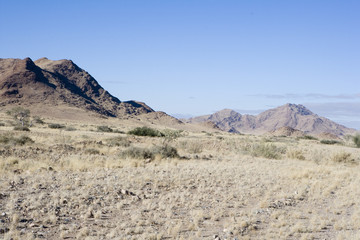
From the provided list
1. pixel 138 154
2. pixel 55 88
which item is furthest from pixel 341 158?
pixel 55 88

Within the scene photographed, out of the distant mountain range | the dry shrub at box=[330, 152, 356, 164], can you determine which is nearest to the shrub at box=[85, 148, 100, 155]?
the dry shrub at box=[330, 152, 356, 164]

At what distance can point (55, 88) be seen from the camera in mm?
112938

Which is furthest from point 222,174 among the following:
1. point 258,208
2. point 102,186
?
point 102,186

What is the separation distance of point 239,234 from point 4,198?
256 inches

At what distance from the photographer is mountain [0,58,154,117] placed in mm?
100812

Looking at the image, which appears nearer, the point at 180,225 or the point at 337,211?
the point at 180,225

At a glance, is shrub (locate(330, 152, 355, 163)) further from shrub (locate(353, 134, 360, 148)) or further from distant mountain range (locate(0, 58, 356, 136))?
distant mountain range (locate(0, 58, 356, 136))

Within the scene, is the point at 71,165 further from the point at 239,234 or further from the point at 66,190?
the point at 239,234

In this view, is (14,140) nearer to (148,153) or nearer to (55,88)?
(148,153)

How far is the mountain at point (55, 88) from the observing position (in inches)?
3969

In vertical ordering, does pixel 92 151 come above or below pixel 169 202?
above

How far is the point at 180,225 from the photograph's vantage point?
7910mm

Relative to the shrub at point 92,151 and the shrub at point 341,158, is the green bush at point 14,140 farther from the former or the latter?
the shrub at point 341,158

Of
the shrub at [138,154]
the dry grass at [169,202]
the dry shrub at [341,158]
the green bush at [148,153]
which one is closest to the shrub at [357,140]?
the dry shrub at [341,158]
